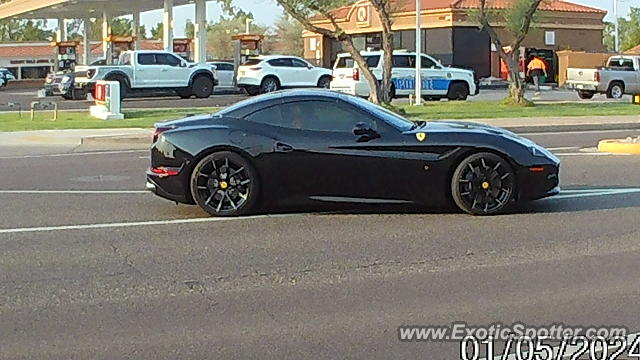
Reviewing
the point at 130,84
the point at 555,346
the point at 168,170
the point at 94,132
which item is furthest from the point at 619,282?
the point at 130,84

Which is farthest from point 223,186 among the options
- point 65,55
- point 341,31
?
point 65,55

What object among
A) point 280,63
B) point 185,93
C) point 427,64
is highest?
point 280,63

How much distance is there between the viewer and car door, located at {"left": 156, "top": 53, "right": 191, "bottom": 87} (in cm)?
3838

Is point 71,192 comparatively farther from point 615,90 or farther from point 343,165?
point 615,90

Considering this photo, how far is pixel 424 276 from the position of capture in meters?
8.50

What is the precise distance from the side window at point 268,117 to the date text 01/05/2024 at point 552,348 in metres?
5.30

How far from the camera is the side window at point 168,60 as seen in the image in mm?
38375

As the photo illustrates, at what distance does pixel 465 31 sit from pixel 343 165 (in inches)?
1718

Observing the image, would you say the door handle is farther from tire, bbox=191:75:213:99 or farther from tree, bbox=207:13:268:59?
tree, bbox=207:13:268:59

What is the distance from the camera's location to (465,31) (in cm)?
5356

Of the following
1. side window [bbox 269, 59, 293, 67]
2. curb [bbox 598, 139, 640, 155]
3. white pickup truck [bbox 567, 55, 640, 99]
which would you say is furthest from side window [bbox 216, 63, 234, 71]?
curb [bbox 598, 139, 640, 155]

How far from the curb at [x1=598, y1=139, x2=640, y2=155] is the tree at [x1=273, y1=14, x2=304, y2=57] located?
197 ft

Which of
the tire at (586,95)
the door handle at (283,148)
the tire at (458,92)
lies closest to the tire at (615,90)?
the tire at (586,95)

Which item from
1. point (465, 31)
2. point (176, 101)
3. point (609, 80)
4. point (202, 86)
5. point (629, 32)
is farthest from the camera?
point (629, 32)
